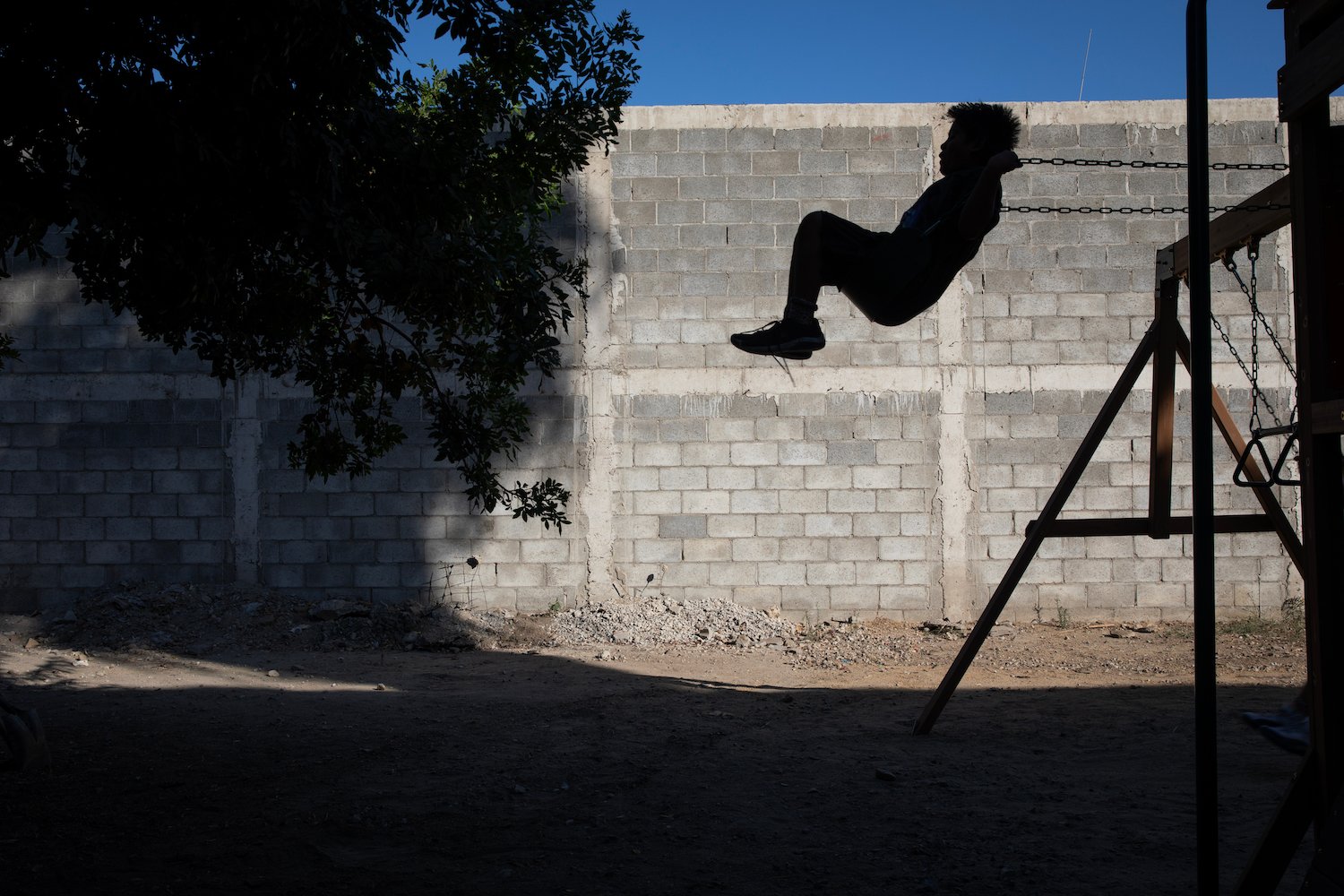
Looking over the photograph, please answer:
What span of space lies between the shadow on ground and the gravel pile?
1.42 meters

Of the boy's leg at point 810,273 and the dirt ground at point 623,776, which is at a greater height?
the boy's leg at point 810,273

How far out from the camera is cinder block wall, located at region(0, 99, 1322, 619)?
8.09 metres

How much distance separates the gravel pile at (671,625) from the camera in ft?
25.5

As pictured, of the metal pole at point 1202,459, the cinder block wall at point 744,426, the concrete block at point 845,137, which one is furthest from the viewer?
the concrete block at point 845,137

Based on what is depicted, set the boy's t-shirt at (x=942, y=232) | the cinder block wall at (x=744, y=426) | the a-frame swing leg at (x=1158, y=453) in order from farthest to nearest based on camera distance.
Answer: the cinder block wall at (x=744, y=426)
the a-frame swing leg at (x=1158, y=453)
the boy's t-shirt at (x=942, y=232)

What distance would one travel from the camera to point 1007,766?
4.50 metres

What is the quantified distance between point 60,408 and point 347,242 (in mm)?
6358

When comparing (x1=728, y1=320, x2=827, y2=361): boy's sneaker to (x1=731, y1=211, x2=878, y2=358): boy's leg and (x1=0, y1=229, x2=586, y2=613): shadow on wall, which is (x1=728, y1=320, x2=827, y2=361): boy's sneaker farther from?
(x1=0, y1=229, x2=586, y2=613): shadow on wall

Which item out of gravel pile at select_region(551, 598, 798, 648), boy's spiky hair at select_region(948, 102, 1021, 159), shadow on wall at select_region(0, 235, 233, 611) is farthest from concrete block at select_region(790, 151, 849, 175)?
shadow on wall at select_region(0, 235, 233, 611)

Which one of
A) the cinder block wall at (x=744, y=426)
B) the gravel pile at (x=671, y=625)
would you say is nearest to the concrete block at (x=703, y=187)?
the cinder block wall at (x=744, y=426)

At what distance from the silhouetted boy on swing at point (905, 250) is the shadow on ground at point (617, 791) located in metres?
1.77

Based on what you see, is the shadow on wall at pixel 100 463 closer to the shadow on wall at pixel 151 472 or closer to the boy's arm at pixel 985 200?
the shadow on wall at pixel 151 472

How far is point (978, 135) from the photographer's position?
142 inches

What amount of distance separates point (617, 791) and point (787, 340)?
1904mm
